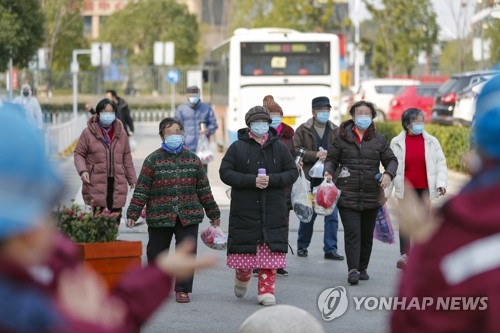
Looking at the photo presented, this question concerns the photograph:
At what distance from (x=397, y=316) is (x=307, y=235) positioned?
10.3 metres

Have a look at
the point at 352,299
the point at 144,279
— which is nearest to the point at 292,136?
the point at 352,299

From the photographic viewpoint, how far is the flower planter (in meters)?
7.38

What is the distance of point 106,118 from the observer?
12102mm

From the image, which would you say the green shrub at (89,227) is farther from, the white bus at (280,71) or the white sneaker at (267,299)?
the white bus at (280,71)

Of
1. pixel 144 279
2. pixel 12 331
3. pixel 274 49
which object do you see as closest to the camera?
pixel 12 331

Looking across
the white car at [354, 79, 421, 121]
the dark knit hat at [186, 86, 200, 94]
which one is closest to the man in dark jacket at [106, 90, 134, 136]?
the dark knit hat at [186, 86, 200, 94]

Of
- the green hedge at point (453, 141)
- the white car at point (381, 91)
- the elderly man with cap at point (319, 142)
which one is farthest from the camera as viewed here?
the white car at point (381, 91)

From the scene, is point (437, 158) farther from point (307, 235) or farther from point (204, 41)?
point (204, 41)

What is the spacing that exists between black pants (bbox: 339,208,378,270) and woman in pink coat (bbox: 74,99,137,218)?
2.09m

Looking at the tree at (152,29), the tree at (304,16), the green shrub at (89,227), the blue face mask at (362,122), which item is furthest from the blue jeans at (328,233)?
the tree at (152,29)

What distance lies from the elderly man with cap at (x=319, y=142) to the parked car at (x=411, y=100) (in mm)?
28268

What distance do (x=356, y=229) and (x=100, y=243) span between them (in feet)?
13.4

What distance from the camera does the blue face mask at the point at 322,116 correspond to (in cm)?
1271

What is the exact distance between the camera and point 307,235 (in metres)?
13.2
